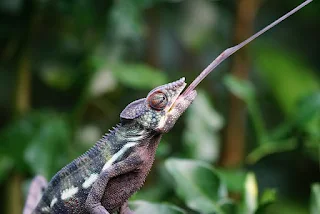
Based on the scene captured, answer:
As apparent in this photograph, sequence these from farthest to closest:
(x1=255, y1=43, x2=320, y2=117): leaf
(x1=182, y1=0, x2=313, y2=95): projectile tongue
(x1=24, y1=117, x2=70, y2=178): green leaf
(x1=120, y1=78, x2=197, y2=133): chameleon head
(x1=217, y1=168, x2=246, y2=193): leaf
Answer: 1. (x1=255, y1=43, x2=320, y2=117): leaf
2. (x1=24, y1=117, x2=70, y2=178): green leaf
3. (x1=217, y1=168, x2=246, y2=193): leaf
4. (x1=120, y1=78, x2=197, y2=133): chameleon head
5. (x1=182, y1=0, x2=313, y2=95): projectile tongue

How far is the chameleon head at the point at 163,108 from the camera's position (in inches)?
46.4

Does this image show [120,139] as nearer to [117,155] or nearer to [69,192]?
[117,155]

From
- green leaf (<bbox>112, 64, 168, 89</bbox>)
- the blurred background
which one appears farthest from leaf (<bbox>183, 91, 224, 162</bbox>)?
green leaf (<bbox>112, 64, 168, 89</bbox>)

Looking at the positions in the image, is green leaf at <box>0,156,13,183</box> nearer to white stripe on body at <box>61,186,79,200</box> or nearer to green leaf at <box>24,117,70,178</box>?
green leaf at <box>24,117,70,178</box>

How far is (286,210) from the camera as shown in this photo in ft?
8.63

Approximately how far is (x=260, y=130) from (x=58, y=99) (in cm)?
131

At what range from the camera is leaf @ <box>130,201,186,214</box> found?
1237 mm

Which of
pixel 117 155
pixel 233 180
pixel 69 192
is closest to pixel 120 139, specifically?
pixel 117 155

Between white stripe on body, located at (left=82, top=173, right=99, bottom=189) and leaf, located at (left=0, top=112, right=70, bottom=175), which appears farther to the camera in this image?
leaf, located at (left=0, top=112, right=70, bottom=175)

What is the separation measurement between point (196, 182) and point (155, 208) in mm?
158

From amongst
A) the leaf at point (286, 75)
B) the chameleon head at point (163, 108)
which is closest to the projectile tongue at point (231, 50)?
the chameleon head at point (163, 108)

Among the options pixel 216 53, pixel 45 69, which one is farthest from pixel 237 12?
pixel 45 69

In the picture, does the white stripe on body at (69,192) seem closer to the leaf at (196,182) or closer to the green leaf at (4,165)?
the leaf at (196,182)

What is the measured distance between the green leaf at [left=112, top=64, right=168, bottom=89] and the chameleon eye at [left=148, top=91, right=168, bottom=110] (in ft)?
3.42
